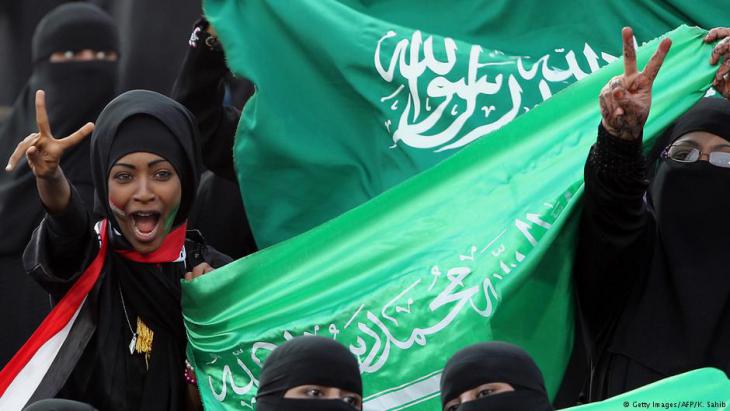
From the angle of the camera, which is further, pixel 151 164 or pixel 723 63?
pixel 151 164

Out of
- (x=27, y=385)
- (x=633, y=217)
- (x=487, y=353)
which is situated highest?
(x=633, y=217)

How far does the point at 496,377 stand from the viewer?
14.0ft

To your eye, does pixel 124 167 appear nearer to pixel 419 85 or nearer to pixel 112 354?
pixel 112 354

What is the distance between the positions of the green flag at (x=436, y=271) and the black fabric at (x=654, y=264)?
10 cm

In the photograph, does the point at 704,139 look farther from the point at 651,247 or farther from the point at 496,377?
the point at 496,377

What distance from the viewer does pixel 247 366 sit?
5.13 metres

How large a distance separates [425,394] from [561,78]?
49.9 inches

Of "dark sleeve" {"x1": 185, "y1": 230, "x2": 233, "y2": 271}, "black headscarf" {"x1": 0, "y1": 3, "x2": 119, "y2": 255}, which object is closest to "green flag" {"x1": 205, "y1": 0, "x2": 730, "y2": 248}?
"dark sleeve" {"x1": 185, "y1": 230, "x2": 233, "y2": 271}

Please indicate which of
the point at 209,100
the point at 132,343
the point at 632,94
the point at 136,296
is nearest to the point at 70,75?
the point at 209,100

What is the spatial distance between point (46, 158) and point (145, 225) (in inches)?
18.2

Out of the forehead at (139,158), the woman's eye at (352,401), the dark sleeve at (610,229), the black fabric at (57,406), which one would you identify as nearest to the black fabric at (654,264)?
the dark sleeve at (610,229)

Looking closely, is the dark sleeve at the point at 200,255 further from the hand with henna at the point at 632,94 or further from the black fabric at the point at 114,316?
the hand with henna at the point at 632,94

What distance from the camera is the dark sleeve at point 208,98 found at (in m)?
5.88

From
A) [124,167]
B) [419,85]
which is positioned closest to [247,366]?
[124,167]
